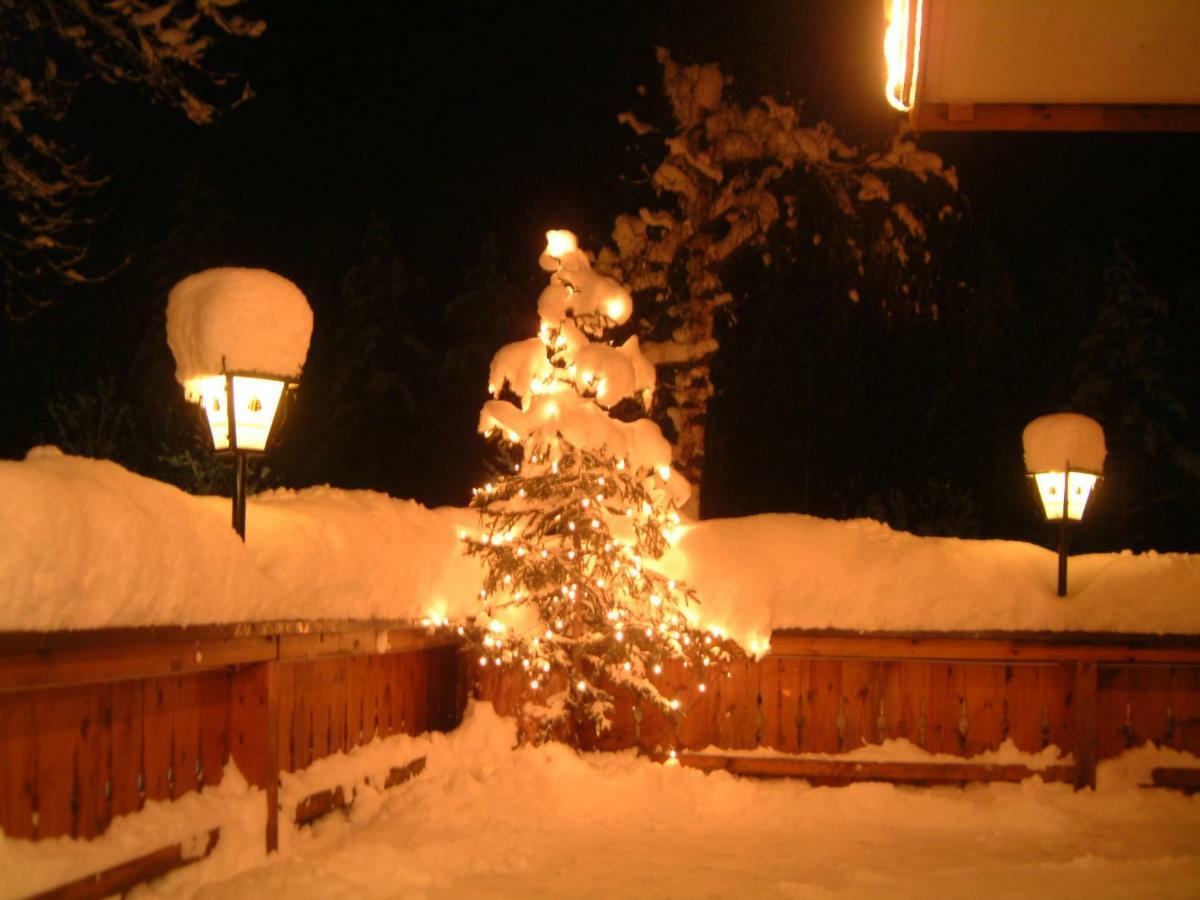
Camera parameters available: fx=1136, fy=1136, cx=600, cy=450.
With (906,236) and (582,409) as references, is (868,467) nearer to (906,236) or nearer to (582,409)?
(906,236)

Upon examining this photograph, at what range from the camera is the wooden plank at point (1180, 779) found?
30.8ft

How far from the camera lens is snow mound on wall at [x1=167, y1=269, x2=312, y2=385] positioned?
6.50 m

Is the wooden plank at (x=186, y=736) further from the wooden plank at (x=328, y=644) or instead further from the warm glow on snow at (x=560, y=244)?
the warm glow on snow at (x=560, y=244)

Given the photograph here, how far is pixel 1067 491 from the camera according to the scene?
31.8 feet

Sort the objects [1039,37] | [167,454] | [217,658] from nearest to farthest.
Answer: [1039,37]
[217,658]
[167,454]

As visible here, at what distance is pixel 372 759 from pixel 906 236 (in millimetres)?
9074

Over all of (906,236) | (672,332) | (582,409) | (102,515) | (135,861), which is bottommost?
(135,861)

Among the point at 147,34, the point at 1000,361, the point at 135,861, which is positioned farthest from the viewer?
the point at 1000,361

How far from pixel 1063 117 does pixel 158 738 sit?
5.42m

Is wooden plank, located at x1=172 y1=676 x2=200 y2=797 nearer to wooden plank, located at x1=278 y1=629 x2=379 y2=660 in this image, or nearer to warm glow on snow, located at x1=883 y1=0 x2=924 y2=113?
wooden plank, located at x1=278 y1=629 x2=379 y2=660

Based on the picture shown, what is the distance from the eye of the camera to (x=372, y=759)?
825 cm

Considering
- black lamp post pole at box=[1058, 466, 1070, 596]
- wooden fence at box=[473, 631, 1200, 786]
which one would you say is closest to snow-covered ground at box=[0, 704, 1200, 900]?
wooden fence at box=[473, 631, 1200, 786]

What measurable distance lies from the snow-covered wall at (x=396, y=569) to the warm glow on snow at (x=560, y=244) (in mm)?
2530

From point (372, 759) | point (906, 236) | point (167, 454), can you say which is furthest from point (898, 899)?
point (167, 454)
